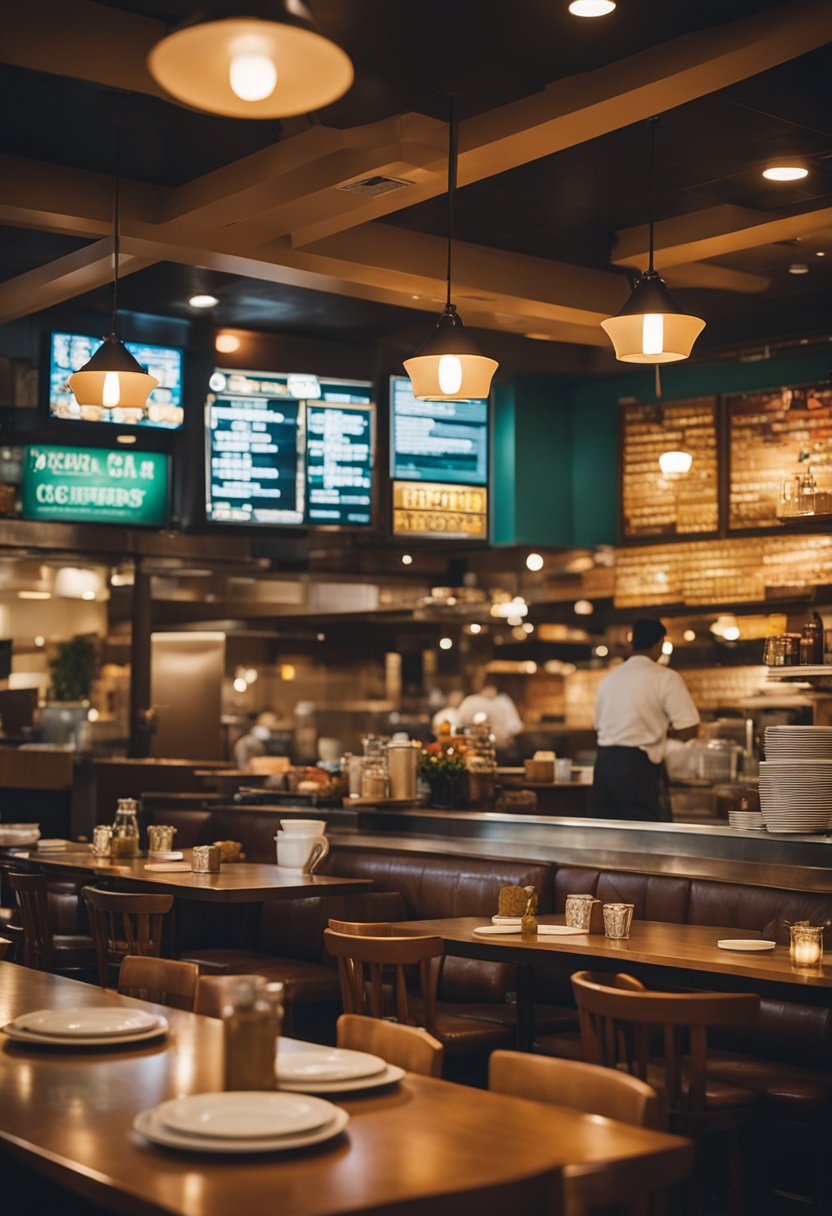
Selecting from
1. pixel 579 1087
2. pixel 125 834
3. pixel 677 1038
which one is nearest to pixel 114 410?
pixel 125 834

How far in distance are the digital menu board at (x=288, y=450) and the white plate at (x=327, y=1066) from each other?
6472 mm

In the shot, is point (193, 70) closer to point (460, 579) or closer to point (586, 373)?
point (586, 373)

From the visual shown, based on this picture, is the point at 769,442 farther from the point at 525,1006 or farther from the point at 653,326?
the point at 525,1006

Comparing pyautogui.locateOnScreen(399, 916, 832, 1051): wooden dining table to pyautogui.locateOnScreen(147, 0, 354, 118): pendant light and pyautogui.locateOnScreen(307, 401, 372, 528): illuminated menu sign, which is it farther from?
pyautogui.locateOnScreen(307, 401, 372, 528): illuminated menu sign

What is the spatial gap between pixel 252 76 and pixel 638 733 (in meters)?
5.21

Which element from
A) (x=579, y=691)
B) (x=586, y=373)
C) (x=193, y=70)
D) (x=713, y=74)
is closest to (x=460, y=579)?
(x=579, y=691)

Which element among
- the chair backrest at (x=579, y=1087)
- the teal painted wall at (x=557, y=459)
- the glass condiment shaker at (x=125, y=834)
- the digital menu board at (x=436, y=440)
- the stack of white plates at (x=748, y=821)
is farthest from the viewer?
the teal painted wall at (x=557, y=459)

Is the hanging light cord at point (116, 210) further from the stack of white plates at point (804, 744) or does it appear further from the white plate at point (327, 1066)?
the white plate at point (327, 1066)

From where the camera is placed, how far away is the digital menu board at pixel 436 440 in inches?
369

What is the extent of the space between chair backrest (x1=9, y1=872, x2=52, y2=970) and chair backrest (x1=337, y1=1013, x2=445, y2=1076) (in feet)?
11.6

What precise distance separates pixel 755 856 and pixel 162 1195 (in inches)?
156

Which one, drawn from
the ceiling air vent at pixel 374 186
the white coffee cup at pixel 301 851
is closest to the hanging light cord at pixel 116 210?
the ceiling air vent at pixel 374 186

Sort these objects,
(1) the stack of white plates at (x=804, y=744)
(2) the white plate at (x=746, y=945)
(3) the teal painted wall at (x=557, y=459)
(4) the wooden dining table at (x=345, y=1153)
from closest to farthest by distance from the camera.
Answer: (4) the wooden dining table at (x=345, y=1153)
(2) the white plate at (x=746, y=945)
(1) the stack of white plates at (x=804, y=744)
(3) the teal painted wall at (x=557, y=459)

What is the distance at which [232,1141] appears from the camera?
2.10 metres
